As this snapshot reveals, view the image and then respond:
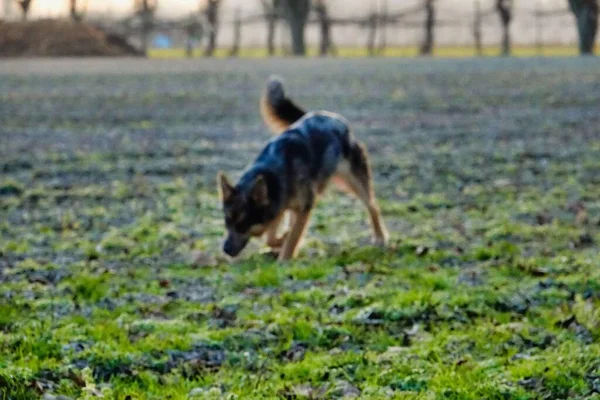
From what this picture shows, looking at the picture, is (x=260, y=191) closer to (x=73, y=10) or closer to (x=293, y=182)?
(x=293, y=182)

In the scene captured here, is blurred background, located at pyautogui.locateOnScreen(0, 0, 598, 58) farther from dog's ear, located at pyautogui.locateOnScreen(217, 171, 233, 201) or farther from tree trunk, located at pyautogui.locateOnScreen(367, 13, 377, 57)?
dog's ear, located at pyautogui.locateOnScreen(217, 171, 233, 201)

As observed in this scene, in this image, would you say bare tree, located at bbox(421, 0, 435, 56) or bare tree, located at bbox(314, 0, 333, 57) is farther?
bare tree, located at bbox(314, 0, 333, 57)

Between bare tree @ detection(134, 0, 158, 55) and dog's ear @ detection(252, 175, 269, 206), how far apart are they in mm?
59682

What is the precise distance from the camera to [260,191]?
28.9 ft

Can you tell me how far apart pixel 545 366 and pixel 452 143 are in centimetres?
1165

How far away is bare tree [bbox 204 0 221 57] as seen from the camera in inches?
2729

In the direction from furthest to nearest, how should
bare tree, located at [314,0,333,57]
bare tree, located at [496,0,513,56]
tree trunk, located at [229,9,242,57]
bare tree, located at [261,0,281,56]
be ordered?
1. tree trunk, located at [229,9,242,57]
2. bare tree, located at [261,0,281,56]
3. bare tree, located at [314,0,333,57]
4. bare tree, located at [496,0,513,56]

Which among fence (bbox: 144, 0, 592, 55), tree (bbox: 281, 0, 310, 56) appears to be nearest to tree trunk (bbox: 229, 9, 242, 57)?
fence (bbox: 144, 0, 592, 55)

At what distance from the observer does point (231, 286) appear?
7824 mm

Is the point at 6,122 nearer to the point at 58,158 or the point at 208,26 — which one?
the point at 58,158

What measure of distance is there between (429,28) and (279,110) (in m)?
56.6

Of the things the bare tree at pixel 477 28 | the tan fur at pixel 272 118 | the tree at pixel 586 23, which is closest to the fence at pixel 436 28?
the bare tree at pixel 477 28

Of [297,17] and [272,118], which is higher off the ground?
[297,17]

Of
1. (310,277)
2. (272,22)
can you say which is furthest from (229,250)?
(272,22)
